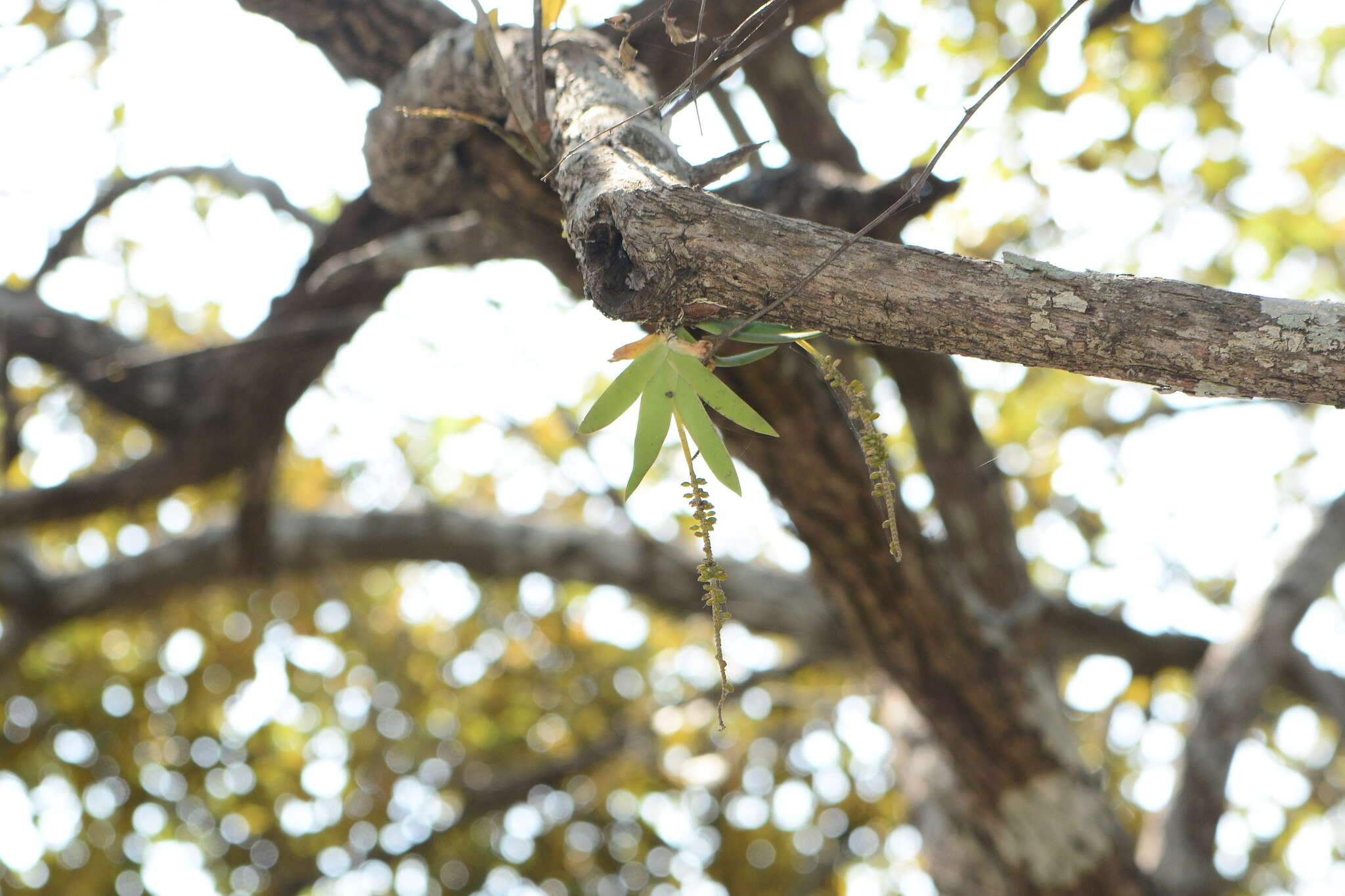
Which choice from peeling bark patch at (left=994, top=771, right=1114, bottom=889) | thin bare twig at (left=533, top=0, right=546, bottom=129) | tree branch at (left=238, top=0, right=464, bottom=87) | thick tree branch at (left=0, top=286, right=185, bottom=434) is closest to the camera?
thin bare twig at (left=533, top=0, right=546, bottom=129)

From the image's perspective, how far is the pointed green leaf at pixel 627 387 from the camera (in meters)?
0.76

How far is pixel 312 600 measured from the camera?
3262mm

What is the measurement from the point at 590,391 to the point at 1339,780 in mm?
2848

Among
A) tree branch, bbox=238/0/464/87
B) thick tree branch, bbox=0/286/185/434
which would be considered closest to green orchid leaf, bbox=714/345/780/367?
tree branch, bbox=238/0/464/87

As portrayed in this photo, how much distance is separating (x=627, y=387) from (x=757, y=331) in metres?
0.11

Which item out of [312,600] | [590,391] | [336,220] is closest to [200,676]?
[312,600]

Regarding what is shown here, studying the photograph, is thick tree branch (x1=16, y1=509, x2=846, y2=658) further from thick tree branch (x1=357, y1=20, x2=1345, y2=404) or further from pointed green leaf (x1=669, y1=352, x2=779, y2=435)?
thick tree branch (x1=357, y1=20, x2=1345, y2=404)

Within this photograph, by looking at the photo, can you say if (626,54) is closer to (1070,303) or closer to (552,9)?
(552,9)

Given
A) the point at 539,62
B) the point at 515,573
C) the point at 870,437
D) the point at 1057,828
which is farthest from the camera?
the point at 515,573

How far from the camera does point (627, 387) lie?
761 millimetres

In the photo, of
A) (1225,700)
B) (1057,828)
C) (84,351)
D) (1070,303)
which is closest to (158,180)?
(84,351)

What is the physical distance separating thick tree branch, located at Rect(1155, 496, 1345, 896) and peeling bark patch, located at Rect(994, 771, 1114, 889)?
281 millimetres

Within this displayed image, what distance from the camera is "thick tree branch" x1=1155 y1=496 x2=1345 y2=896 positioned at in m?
2.11

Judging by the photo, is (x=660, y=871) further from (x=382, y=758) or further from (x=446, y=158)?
(x=446, y=158)
